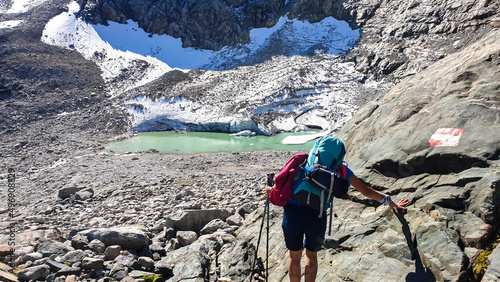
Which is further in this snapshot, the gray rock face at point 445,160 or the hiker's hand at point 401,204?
the hiker's hand at point 401,204

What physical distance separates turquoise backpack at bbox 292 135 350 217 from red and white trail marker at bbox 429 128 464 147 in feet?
5.45

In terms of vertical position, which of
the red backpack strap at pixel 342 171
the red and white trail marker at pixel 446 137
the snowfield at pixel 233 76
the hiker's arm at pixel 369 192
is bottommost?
the hiker's arm at pixel 369 192

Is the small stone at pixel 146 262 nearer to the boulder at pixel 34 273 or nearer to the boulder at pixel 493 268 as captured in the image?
the boulder at pixel 34 273

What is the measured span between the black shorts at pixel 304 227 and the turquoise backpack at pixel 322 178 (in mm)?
145

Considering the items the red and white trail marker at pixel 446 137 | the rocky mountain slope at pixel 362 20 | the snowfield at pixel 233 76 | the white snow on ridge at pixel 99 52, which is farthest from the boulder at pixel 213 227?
the white snow on ridge at pixel 99 52

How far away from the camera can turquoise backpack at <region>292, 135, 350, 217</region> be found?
3.19 m

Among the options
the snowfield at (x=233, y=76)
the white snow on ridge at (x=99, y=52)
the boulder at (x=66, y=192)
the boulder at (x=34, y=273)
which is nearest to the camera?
the boulder at (x=34, y=273)

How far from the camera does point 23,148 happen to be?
28.4 meters

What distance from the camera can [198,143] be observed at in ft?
114

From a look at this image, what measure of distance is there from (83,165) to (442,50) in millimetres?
48714

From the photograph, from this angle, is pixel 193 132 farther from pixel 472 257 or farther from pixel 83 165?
pixel 472 257

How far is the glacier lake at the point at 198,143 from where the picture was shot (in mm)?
30625

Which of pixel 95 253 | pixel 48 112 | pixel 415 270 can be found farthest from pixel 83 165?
pixel 48 112

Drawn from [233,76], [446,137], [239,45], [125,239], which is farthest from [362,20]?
[125,239]
